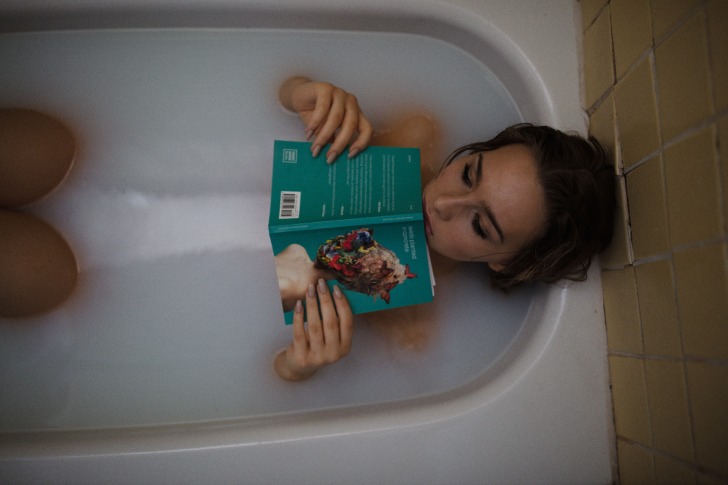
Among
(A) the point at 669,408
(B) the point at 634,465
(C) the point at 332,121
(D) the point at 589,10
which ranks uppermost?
(D) the point at 589,10

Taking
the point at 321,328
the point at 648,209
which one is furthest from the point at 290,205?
the point at 648,209

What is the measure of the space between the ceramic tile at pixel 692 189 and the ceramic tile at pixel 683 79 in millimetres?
25

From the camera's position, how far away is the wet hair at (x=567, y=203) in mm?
646

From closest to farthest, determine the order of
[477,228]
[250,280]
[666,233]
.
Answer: [666,233] < [477,228] < [250,280]

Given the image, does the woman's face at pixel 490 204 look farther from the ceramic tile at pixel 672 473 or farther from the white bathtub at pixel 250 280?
the ceramic tile at pixel 672 473

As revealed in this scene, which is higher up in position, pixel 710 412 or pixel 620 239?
pixel 620 239

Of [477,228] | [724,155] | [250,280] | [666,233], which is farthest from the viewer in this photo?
[250,280]

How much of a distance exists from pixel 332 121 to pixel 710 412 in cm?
64

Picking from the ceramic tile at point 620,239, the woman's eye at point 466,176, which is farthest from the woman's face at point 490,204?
the ceramic tile at point 620,239

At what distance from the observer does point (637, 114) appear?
61 centimetres

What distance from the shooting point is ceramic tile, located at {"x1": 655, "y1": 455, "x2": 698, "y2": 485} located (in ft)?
1.74

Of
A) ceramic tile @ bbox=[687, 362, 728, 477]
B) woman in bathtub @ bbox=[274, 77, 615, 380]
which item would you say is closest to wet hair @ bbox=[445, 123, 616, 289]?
woman in bathtub @ bbox=[274, 77, 615, 380]

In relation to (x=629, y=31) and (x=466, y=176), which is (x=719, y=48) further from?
(x=466, y=176)

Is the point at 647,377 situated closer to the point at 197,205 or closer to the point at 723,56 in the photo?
the point at 723,56
